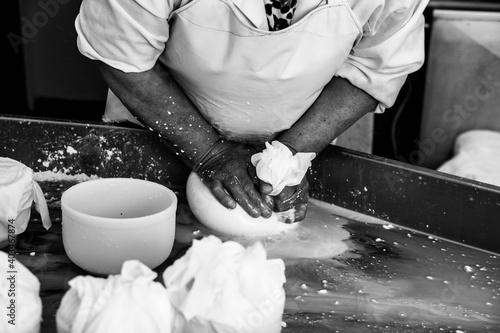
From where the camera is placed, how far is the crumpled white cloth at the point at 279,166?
149cm

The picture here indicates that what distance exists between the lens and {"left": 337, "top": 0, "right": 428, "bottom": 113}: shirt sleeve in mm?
1587

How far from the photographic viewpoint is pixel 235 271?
→ 989 millimetres

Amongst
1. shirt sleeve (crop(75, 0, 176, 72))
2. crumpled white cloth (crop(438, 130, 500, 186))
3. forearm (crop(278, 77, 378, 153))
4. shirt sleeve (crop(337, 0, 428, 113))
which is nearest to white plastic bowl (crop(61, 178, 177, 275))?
shirt sleeve (crop(75, 0, 176, 72))

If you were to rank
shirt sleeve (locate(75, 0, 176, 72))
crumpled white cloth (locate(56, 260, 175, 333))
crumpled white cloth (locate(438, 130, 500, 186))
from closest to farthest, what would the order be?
crumpled white cloth (locate(56, 260, 175, 333)), shirt sleeve (locate(75, 0, 176, 72)), crumpled white cloth (locate(438, 130, 500, 186))

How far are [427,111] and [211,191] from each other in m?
1.99

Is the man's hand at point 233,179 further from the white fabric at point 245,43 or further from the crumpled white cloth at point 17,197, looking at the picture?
the crumpled white cloth at point 17,197

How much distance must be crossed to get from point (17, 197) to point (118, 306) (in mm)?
490

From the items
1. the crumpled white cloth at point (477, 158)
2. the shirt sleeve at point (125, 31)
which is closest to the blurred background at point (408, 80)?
the crumpled white cloth at point (477, 158)

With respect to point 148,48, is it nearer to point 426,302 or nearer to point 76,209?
point 76,209

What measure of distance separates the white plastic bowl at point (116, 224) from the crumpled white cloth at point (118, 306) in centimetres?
21

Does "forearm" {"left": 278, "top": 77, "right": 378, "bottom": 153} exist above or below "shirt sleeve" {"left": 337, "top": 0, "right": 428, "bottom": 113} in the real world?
below

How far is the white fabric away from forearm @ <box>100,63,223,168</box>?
0.03 m

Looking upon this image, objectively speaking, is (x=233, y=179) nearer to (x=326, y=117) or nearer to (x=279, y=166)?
(x=279, y=166)

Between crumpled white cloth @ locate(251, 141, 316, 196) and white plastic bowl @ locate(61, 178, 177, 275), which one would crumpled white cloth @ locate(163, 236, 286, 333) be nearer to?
white plastic bowl @ locate(61, 178, 177, 275)
